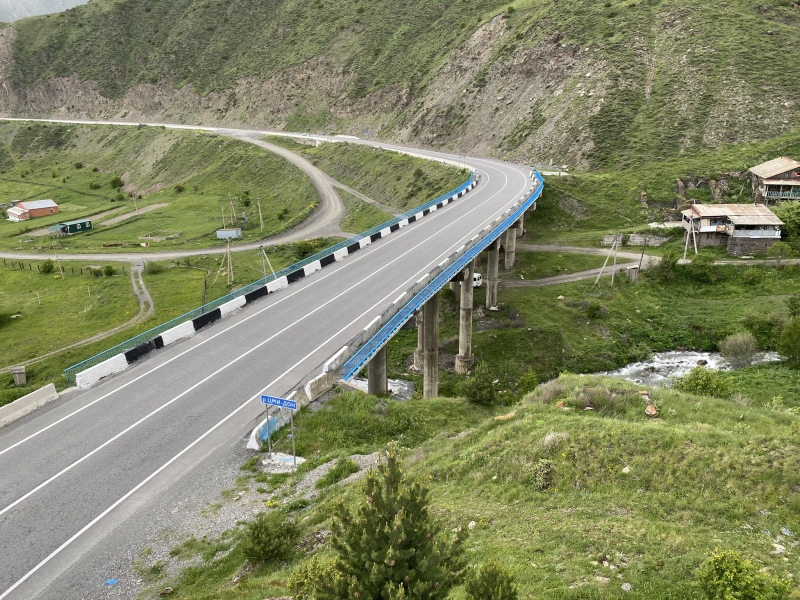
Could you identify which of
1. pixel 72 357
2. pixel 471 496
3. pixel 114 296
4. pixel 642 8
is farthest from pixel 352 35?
pixel 471 496

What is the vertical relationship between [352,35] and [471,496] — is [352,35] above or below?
above

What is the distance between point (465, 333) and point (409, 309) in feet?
55.0

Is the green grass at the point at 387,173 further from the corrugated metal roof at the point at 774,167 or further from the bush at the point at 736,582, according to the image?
the bush at the point at 736,582

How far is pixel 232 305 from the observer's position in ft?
96.6

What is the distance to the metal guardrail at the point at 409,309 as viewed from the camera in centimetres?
2366

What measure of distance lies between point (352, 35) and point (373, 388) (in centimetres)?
11933

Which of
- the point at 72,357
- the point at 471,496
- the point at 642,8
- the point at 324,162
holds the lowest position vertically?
the point at 72,357

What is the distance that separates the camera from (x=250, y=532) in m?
13.9

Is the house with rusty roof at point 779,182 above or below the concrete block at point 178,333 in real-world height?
above

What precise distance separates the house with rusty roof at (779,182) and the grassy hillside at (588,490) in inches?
1988

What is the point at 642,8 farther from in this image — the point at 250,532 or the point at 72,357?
the point at 250,532

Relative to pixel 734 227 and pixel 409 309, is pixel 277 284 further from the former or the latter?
pixel 734 227

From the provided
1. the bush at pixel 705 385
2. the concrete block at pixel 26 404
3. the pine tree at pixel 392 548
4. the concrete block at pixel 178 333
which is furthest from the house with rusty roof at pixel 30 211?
the pine tree at pixel 392 548

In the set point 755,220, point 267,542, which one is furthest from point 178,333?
point 755,220
